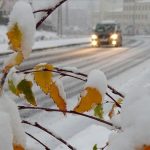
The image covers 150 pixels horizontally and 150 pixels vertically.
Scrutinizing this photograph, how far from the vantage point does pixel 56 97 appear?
82cm

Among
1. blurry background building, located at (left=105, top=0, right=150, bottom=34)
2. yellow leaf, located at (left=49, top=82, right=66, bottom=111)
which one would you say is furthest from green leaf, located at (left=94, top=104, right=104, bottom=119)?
blurry background building, located at (left=105, top=0, right=150, bottom=34)

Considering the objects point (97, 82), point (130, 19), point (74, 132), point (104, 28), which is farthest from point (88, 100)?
point (130, 19)

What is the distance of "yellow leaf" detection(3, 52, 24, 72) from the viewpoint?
664mm

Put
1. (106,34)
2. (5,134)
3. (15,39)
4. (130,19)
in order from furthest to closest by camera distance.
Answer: (130,19)
(106,34)
(15,39)
(5,134)

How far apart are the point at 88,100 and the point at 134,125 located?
0.60 ft

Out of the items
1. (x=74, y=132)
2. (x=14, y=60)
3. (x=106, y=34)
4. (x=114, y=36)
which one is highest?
(x=14, y=60)

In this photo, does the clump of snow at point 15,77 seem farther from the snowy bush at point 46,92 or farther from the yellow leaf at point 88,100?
the yellow leaf at point 88,100

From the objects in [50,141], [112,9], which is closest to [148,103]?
[50,141]

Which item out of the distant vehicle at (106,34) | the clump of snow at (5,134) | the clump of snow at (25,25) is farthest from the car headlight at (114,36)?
Result: the clump of snow at (5,134)

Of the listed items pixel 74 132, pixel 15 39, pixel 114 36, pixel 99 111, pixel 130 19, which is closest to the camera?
pixel 15 39

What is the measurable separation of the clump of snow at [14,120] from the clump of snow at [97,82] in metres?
0.19

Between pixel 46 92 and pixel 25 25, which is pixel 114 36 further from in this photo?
pixel 25 25

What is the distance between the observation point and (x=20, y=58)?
2.18 feet

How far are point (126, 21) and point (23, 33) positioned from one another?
64975 millimetres
